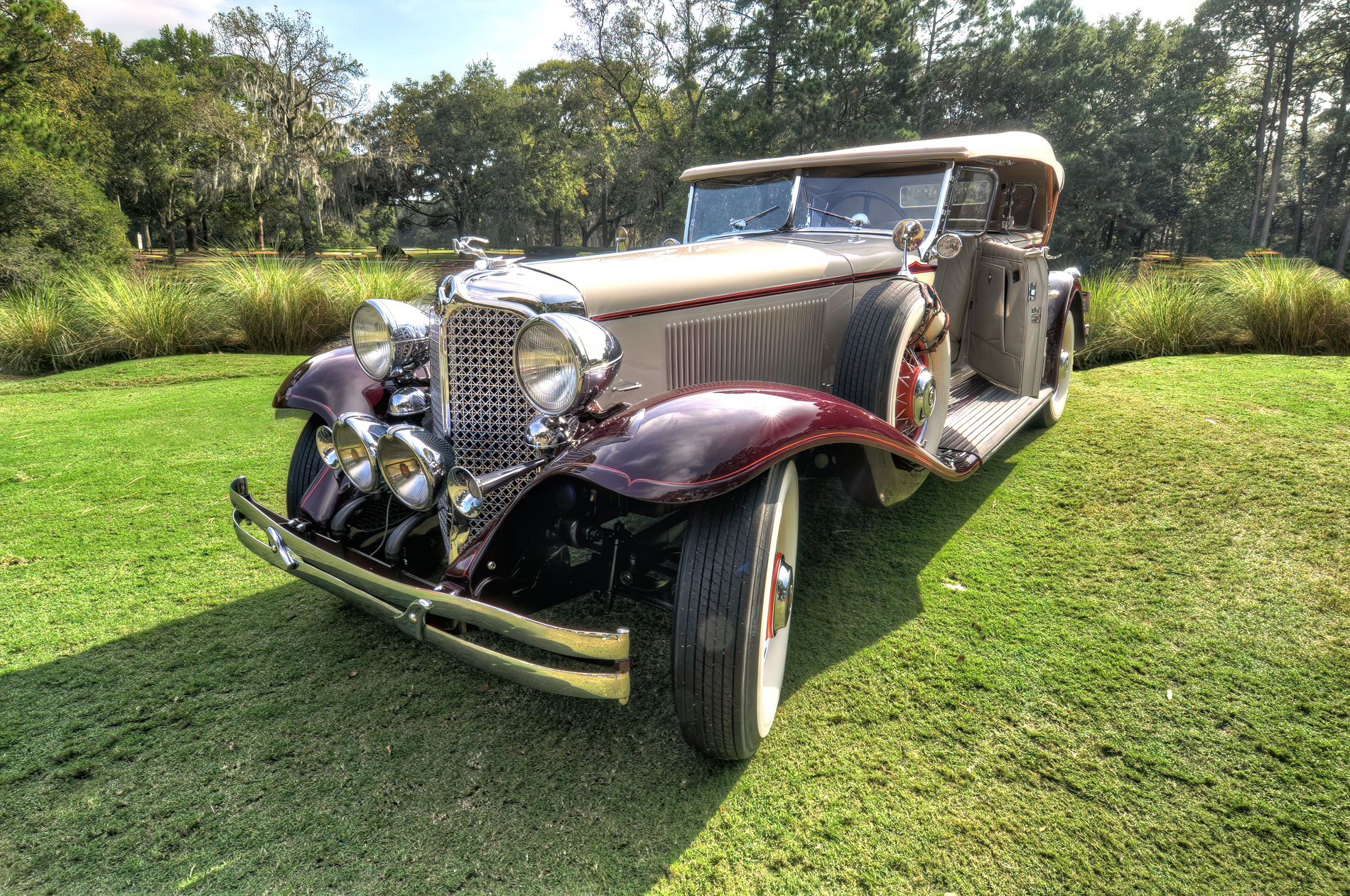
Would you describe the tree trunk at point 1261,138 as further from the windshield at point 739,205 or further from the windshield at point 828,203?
the windshield at point 739,205

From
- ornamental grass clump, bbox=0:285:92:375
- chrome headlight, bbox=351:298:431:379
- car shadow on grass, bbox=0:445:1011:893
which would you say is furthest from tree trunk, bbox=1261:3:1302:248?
ornamental grass clump, bbox=0:285:92:375

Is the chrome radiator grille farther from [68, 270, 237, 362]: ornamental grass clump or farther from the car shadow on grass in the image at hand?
[68, 270, 237, 362]: ornamental grass clump

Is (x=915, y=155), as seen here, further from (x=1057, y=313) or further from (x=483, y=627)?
(x=483, y=627)

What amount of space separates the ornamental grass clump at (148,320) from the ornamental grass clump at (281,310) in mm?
268

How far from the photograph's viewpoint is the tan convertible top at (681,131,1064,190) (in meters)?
3.66

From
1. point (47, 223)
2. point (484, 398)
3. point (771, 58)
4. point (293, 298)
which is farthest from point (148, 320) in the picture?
point (771, 58)

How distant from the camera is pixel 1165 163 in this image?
27.3 metres

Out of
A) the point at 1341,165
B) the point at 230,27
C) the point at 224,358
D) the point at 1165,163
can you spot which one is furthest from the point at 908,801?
the point at 1341,165

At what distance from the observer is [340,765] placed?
6.79 feet

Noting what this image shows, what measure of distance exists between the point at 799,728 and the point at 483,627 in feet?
3.58

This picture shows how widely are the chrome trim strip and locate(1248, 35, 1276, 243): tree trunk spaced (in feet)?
Answer: 126

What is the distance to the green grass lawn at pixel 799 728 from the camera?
5.70 feet

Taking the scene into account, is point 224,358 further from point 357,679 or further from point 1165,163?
point 1165,163

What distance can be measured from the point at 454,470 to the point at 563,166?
3392 cm
